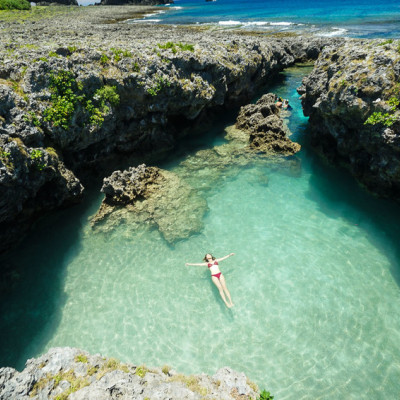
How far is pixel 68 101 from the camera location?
1609 centimetres

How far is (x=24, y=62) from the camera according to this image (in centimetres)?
1515

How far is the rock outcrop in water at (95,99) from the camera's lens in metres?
14.3

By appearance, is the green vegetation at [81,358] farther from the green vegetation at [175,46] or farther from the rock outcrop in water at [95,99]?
the green vegetation at [175,46]

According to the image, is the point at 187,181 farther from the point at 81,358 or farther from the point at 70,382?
the point at 70,382

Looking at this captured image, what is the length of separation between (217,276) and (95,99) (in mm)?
13841

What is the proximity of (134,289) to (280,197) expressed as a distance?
36.8 ft

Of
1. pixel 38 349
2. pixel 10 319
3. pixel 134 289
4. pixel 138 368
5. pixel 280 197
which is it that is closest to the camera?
pixel 138 368

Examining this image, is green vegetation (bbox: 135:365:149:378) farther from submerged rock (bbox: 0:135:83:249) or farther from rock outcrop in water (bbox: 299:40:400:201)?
rock outcrop in water (bbox: 299:40:400:201)

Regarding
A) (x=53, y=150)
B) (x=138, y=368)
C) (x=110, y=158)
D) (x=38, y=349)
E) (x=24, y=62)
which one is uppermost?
(x=24, y=62)

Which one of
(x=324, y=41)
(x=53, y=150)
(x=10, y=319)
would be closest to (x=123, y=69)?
(x=53, y=150)

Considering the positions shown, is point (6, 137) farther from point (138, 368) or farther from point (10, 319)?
point (138, 368)

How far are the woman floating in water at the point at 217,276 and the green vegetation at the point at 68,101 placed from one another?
11.6m

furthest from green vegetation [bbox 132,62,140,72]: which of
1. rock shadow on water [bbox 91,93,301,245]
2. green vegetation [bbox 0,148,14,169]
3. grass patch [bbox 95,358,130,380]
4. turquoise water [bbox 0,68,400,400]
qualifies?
grass patch [bbox 95,358,130,380]

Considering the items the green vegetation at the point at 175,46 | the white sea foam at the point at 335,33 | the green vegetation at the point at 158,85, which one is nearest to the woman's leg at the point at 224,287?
the green vegetation at the point at 158,85
